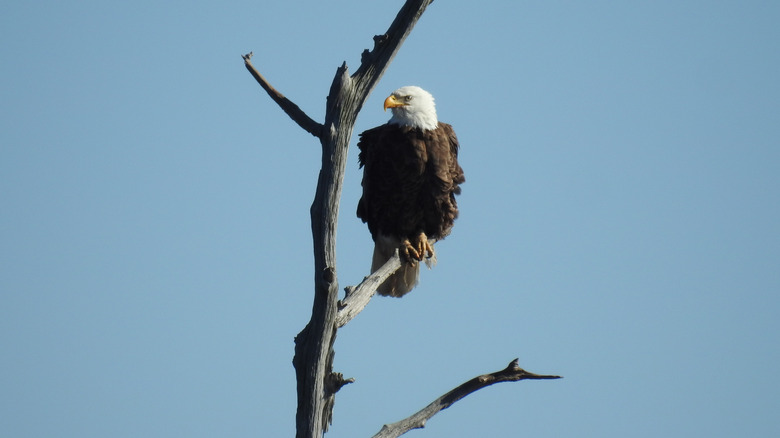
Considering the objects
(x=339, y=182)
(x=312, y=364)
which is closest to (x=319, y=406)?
(x=312, y=364)

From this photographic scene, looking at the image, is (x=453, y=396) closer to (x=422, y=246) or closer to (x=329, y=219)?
(x=329, y=219)

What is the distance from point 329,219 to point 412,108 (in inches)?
114

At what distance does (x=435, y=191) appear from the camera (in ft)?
22.1

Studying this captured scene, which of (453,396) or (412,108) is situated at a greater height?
(412,108)

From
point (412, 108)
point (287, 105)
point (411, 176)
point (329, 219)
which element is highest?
point (412, 108)

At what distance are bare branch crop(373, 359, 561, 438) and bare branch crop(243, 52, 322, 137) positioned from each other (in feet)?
4.69

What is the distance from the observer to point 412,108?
22.7 feet

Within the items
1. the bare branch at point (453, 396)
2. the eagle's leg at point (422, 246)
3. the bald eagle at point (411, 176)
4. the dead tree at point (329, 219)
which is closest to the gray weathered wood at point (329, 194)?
the dead tree at point (329, 219)

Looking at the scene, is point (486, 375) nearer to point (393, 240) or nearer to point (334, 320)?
point (334, 320)

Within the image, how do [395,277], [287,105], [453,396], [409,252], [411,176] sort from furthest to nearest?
[395,277], [409,252], [411,176], [453,396], [287,105]

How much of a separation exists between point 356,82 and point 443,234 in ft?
9.71

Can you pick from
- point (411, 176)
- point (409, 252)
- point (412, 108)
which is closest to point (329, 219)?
point (411, 176)

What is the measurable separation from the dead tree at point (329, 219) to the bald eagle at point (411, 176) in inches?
94.2

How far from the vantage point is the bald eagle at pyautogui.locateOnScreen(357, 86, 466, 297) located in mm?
6723
